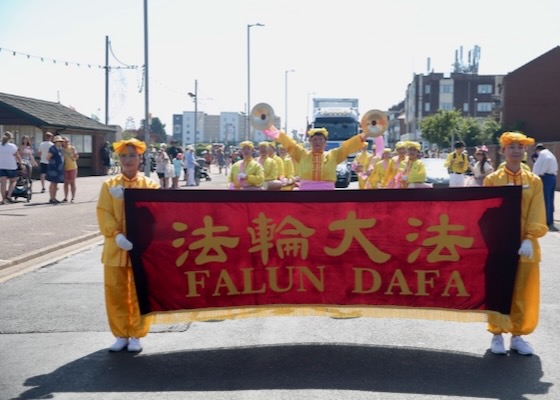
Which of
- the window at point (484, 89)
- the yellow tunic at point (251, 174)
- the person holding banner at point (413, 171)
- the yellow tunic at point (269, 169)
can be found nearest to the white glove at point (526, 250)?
the yellow tunic at point (251, 174)

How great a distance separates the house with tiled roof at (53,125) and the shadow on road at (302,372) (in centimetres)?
2712

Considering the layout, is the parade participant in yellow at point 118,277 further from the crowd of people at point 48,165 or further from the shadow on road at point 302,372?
the crowd of people at point 48,165

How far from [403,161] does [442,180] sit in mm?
8690

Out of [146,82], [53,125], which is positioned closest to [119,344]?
[146,82]

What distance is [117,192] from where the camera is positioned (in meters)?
5.97

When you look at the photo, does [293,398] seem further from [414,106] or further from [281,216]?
[414,106]

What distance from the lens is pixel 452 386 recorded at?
5.14 m

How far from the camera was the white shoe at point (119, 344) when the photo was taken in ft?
19.9

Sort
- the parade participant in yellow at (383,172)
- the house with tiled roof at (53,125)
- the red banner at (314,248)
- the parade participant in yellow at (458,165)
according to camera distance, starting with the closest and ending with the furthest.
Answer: the red banner at (314,248) < the parade participant in yellow at (383,172) < the parade participant in yellow at (458,165) < the house with tiled roof at (53,125)

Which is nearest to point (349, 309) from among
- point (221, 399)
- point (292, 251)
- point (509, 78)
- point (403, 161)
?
point (292, 251)

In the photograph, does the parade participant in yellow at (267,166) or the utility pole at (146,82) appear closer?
the parade participant in yellow at (267,166)

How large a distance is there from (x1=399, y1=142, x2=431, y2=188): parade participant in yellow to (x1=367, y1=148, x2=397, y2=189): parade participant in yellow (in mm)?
916

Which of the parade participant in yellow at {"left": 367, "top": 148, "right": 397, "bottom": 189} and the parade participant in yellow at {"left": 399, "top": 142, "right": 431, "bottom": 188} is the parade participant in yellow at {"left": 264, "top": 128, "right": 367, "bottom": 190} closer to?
the parade participant in yellow at {"left": 399, "top": 142, "right": 431, "bottom": 188}

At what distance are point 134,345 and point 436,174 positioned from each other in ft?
56.5
